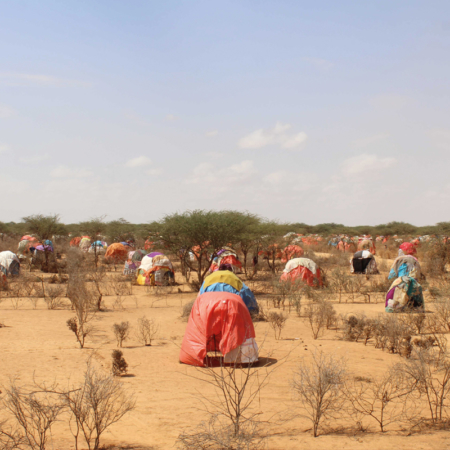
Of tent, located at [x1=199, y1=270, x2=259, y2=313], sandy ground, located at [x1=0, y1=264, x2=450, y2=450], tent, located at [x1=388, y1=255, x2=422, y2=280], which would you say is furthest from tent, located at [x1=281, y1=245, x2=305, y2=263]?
tent, located at [x1=199, y1=270, x2=259, y2=313]

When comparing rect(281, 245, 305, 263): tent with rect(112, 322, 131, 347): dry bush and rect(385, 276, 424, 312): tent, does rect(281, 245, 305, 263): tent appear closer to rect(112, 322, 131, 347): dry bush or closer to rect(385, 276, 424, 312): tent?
rect(385, 276, 424, 312): tent

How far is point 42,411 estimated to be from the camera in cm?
452

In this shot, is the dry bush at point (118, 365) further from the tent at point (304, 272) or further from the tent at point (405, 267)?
the tent at point (405, 267)

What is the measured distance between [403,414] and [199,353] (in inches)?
147

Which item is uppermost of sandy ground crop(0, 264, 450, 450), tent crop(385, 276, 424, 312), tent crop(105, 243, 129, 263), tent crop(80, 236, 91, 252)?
tent crop(80, 236, 91, 252)

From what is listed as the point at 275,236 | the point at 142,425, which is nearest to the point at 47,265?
the point at 275,236

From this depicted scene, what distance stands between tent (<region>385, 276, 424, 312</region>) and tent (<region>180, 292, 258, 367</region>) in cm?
642

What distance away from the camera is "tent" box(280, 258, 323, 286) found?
1873 centimetres

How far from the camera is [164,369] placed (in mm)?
8141

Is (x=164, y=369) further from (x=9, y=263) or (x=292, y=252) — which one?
(x=292, y=252)

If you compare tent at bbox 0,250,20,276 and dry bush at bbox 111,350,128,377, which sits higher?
tent at bbox 0,250,20,276

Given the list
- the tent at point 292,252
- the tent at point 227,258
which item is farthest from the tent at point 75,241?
the tent at point 292,252

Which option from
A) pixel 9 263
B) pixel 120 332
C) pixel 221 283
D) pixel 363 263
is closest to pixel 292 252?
pixel 363 263

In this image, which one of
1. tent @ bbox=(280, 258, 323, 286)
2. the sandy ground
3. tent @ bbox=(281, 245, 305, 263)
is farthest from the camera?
tent @ bbox=(281, 245, 305, 263)
